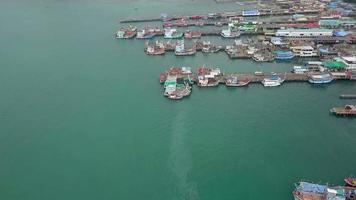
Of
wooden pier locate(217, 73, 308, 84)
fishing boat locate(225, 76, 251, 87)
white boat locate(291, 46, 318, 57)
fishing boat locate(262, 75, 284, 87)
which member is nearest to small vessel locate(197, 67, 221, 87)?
wooden pier locate(217, 73, 308, 84)

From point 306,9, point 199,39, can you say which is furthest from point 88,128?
point 306,9

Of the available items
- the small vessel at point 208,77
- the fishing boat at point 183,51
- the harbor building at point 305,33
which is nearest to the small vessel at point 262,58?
the small vessel at point 208,77

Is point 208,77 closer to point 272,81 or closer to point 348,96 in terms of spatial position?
point 272,81

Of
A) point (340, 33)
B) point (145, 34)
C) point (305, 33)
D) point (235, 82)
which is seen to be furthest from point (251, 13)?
point (235, 82)

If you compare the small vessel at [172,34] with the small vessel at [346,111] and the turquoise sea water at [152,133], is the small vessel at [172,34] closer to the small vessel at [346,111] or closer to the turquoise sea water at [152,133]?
the turquoise sea water at [152,133]

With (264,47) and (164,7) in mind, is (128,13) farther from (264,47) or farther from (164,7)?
(264,47)
